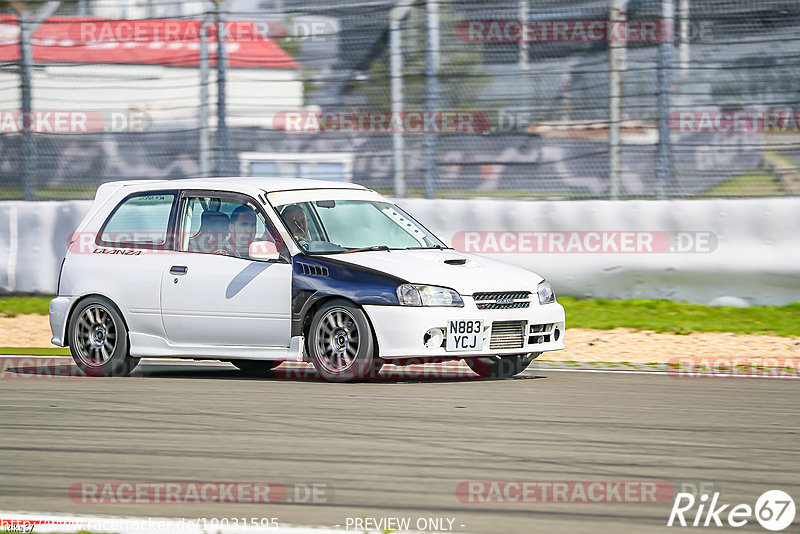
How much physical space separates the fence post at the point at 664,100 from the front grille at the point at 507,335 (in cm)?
511

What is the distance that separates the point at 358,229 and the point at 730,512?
7.02 metres

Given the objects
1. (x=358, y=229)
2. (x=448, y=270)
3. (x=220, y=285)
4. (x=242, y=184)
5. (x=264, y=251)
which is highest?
(x=242, y=184)

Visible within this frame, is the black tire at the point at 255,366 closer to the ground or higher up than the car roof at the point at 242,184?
closer to the ground

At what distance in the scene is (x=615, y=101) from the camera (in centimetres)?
1462

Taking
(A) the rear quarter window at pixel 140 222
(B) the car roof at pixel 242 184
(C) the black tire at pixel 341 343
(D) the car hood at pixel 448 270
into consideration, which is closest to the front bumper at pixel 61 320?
(A) the rear quarter window at pixel 140 222

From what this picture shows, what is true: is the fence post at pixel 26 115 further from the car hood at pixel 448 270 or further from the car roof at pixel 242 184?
the car hood at pixel 448 270

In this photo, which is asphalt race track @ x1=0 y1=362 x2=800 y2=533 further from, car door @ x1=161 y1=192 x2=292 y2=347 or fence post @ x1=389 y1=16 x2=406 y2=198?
fence post @ x1=389 y1=16 x2=406 y2=198

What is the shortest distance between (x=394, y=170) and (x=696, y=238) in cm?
340

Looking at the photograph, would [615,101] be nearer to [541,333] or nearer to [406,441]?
[541,333]

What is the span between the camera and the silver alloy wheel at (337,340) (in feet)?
31.5

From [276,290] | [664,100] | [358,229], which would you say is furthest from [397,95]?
[276,290]

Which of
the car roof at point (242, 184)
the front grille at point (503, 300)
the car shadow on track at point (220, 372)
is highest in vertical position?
the car roof at point (242, 184)

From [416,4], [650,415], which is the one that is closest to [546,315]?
[650,415]

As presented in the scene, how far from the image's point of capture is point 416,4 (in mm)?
15414
